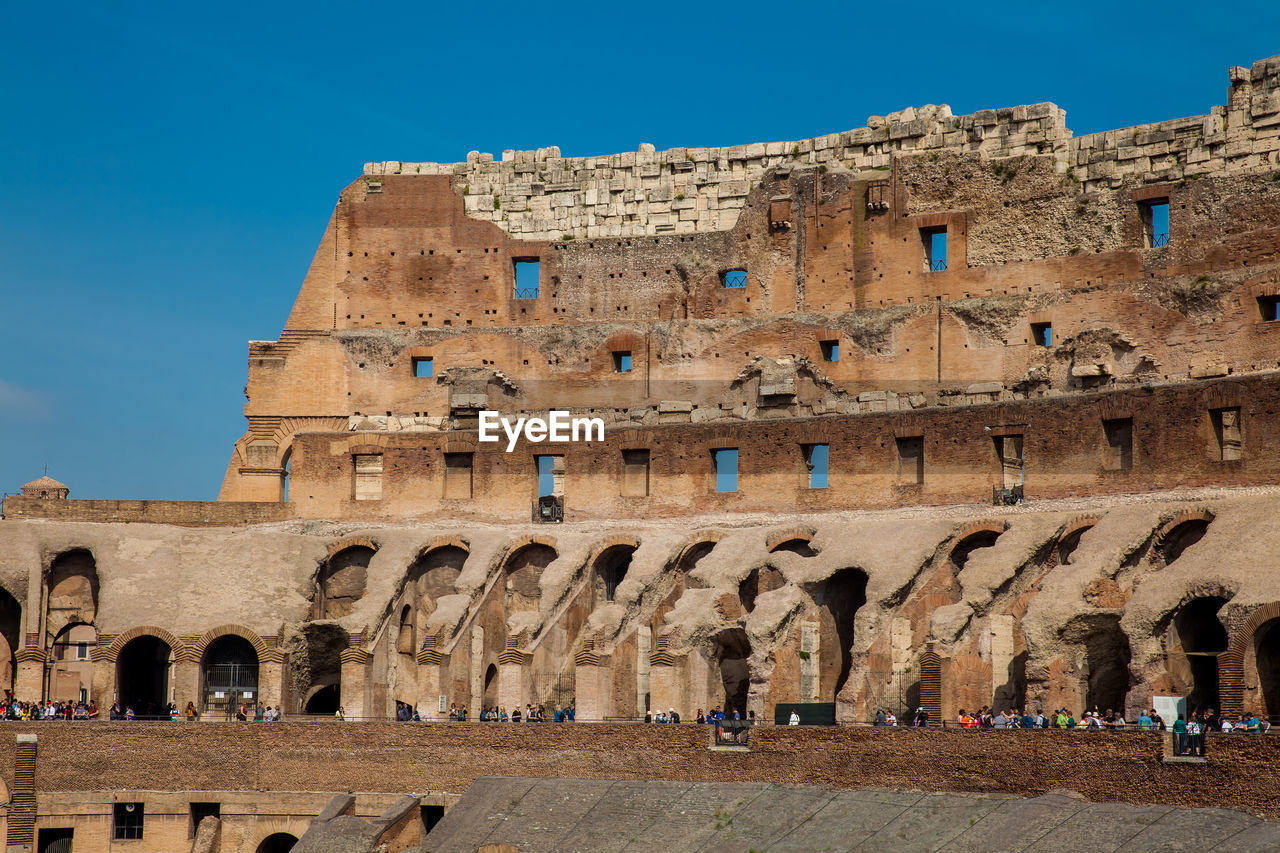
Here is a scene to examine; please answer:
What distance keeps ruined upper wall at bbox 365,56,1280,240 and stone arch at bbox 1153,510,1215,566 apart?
37.5 feet

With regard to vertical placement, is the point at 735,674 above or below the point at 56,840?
above

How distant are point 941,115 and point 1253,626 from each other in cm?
2116

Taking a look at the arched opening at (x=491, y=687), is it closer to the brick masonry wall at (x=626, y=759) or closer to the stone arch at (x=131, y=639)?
the brick masonry wall at (x=626, y=759)

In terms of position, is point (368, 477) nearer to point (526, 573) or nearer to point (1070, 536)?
point (526, 573)

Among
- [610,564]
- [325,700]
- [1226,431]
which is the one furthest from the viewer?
[325,700]

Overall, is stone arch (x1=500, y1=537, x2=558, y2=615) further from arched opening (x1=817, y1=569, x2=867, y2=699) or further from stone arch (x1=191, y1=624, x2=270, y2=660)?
arched opening (x1=817, y1=569, x2=867, y2=699)

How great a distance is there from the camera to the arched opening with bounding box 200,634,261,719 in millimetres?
42438

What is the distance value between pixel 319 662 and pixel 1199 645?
820 inches

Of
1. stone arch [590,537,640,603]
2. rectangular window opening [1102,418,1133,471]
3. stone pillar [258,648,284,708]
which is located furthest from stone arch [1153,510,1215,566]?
stone pillar [258,648,284,708]

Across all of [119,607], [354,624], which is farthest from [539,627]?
[119,607]

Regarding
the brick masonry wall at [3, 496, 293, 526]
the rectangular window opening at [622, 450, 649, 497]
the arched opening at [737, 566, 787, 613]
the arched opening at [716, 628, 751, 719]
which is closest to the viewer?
the arched opening at [716, 628, 751, 719]

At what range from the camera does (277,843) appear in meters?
39.7

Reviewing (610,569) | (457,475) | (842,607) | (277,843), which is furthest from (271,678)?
(842,607)

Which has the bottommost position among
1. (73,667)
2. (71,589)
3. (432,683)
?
(432,683)
